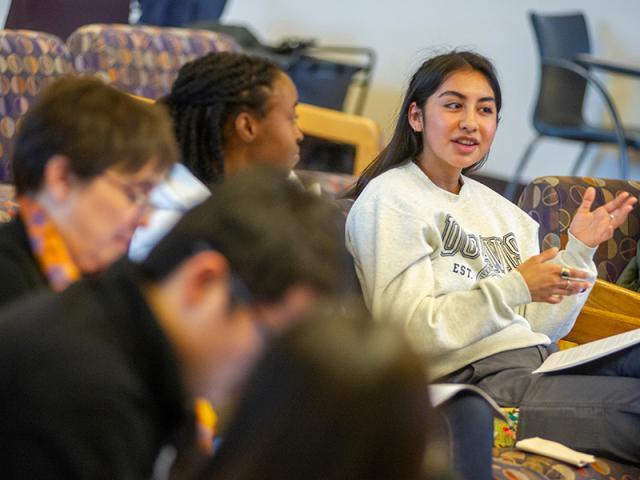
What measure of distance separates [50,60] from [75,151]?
1.65m

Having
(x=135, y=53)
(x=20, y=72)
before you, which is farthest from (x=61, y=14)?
(x=20, y=72)

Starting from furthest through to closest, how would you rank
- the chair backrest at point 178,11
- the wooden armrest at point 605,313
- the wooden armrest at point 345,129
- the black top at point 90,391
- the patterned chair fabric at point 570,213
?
the chair backrest at point 178,11 → the wooden armrest at point 345,129 → the patterned chair fabric at point 570,213 → the wooden armrest at point 605,313 → the black top at point 90,391

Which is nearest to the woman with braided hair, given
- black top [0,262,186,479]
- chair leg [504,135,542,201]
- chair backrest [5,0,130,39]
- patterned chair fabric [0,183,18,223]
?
patterned chair fabric [0,183,18,223]

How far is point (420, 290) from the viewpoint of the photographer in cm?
202

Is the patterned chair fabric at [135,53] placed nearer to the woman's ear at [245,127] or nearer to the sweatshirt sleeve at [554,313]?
the woman's ear at [245,127]

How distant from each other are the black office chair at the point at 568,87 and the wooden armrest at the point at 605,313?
277 centimetres

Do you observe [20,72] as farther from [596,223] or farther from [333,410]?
[333,410]

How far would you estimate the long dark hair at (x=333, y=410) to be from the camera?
697mm

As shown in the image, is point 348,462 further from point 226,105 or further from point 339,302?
point 226,105

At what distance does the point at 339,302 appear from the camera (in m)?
0.89

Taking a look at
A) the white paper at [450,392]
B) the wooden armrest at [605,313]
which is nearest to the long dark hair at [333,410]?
the white paper at [450,392]

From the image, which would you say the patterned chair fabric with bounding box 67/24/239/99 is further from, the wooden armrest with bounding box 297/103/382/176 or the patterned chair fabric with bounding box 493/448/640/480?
the patterned chair fabric with bounding box 493/448/640/480

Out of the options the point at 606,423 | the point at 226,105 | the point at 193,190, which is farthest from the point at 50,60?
the point at 606,423

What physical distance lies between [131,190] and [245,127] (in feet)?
2.39
